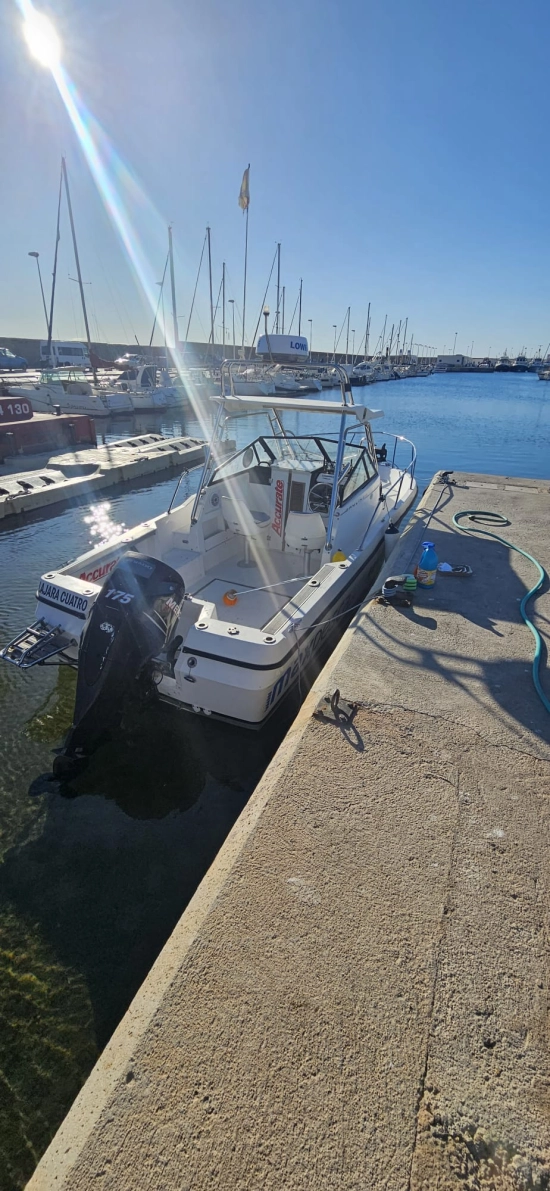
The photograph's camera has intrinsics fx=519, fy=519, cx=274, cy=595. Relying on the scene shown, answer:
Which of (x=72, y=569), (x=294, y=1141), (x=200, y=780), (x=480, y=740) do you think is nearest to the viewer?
(x=294, y=1141)

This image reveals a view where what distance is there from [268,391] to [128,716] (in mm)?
33067

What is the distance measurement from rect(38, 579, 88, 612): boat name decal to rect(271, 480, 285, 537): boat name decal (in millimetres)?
2787

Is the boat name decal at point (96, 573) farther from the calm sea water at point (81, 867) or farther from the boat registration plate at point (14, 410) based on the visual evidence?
the boat registration plate at point (14, 410)

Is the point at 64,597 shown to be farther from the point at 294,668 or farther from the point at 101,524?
the point at 101,524

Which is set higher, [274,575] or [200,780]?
[274,575]

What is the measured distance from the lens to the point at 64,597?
163 inches

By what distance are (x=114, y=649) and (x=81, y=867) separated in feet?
4.55

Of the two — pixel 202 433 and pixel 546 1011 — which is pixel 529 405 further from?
pixel 546 1011

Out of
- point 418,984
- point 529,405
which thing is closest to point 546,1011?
point 418,984

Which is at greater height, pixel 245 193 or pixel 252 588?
pixel 245 193

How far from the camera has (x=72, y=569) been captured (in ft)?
15.1

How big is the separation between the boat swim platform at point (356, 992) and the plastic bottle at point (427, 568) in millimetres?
1951

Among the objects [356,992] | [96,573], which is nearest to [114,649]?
[96,573]

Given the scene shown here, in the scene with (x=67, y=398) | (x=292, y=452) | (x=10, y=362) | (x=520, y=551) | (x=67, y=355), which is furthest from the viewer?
(x=67, y=355)
